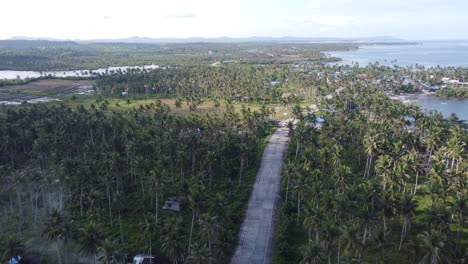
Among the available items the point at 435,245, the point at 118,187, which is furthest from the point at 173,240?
the point at 118,187

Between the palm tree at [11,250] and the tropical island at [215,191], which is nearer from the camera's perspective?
the palm tree at [11,250]

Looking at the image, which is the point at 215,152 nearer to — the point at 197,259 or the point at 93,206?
the point at 93,206

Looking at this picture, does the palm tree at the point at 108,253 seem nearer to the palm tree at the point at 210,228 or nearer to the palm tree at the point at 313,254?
the palm tree at the point at 210,228

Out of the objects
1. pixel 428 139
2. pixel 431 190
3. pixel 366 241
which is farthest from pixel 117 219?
pixel 428 139

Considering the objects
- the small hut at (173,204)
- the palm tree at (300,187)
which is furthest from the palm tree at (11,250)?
the palm tree at (300,187)

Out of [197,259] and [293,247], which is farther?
[293,247]
